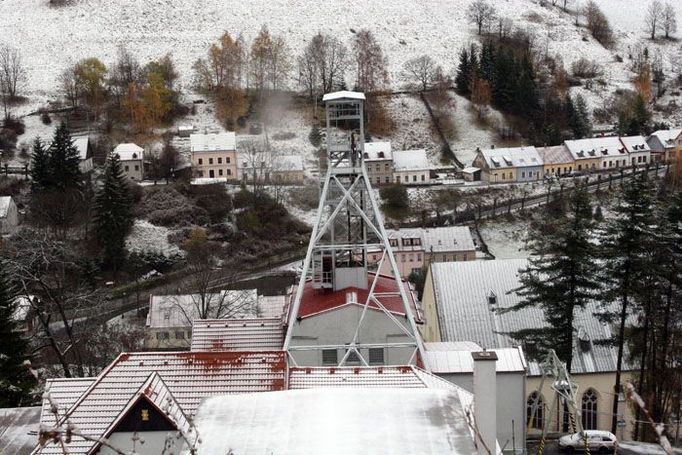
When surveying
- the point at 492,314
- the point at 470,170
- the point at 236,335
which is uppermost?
the point at 470,170

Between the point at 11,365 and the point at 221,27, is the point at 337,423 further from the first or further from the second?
the point at 221,27

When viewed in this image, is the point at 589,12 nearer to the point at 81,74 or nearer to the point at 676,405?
the point at 81,74

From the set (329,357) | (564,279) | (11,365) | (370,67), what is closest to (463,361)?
(329,357)

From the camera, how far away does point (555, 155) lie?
6712 centimetres

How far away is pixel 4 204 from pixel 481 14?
62.6 m

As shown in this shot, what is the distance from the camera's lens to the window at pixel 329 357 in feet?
63.1

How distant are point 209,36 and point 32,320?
180ft

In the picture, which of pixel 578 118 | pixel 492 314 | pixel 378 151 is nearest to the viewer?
pixel 492 314

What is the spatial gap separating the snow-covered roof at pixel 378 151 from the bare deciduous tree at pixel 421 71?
1595cm

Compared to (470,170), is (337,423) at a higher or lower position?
lower

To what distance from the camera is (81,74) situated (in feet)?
232

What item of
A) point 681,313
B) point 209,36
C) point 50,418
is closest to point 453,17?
point 209,36

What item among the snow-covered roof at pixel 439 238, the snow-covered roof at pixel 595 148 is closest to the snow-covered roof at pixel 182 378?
the snow-covered roof at pixel 439 238

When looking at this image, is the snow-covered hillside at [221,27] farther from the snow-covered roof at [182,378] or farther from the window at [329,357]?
the snow-covered roof at [182,378]
